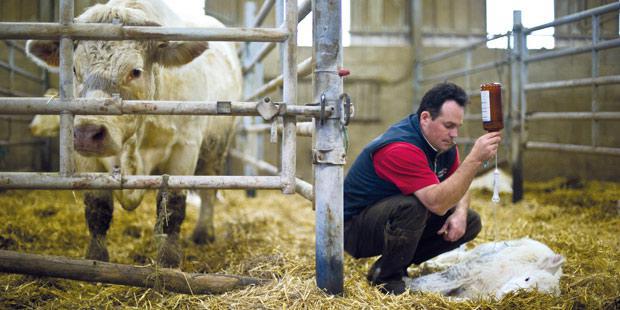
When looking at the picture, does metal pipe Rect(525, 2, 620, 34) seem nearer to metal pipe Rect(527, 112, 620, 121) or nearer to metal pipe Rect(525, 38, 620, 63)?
metal pipe Rect(525, 38, 620, 63)

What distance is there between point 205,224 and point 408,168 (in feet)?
7.73

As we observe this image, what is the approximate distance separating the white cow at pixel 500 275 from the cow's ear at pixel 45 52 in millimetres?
2195

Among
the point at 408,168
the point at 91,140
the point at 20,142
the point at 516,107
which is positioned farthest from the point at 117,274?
the point at 516,107

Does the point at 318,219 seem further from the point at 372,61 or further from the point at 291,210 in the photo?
the point at 372,61

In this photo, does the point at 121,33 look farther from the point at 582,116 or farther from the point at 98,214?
the point at 582,116

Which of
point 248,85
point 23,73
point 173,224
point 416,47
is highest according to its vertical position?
point 416,47

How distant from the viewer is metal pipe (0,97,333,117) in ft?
7.00

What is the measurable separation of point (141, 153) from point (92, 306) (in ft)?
4.36

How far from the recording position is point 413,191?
2.64 m

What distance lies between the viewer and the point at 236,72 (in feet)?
16.7

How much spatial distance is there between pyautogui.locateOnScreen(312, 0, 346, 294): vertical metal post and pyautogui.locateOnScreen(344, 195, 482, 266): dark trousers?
0.43 m

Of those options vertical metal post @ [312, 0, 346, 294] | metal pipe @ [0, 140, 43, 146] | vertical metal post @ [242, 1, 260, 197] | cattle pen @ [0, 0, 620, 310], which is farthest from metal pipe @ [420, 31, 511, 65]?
metal pipe @ [0, 140, 43, 146]

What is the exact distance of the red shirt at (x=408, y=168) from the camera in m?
2.64

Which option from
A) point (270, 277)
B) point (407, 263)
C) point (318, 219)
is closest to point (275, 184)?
point (318, 219)
